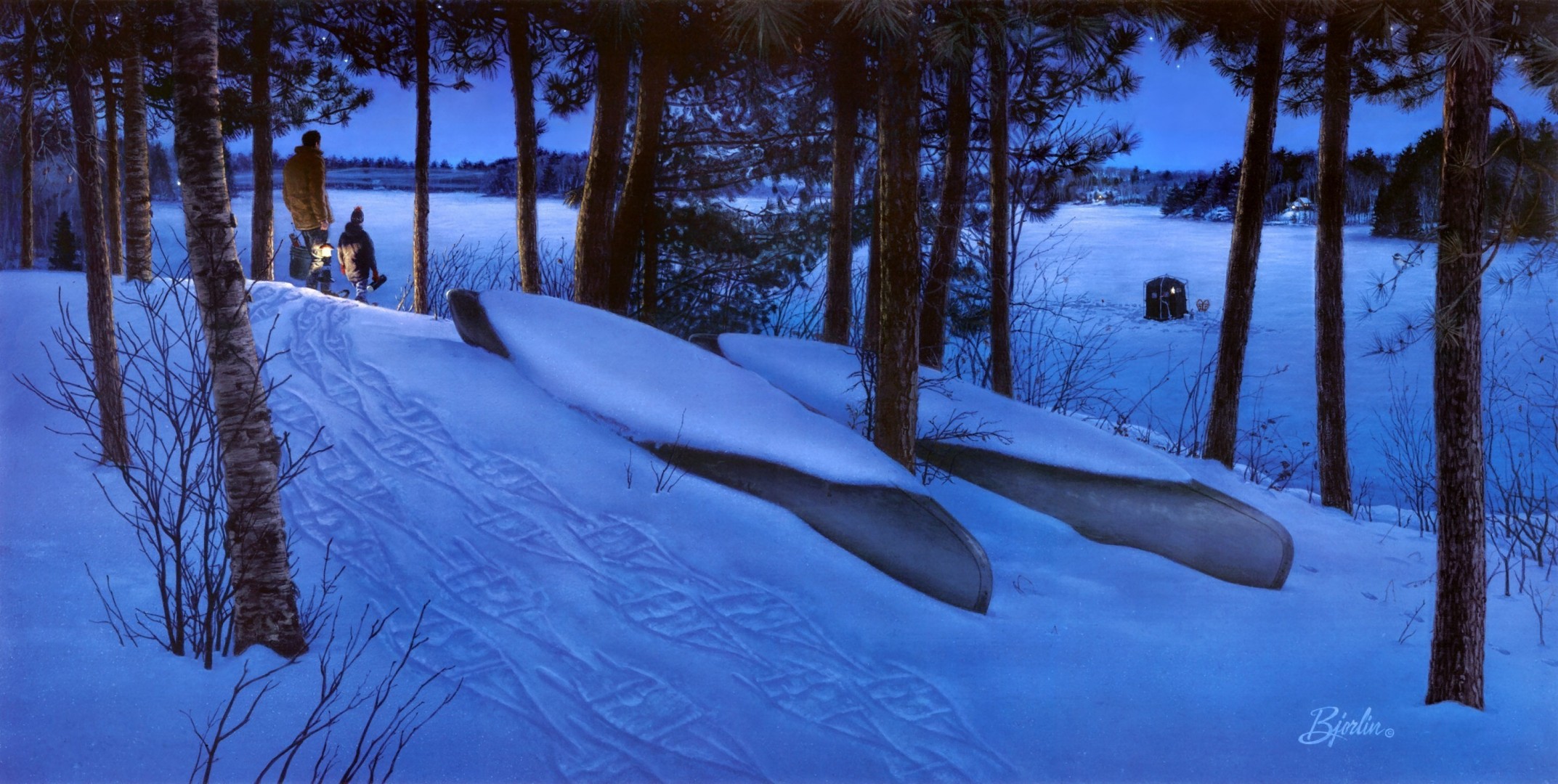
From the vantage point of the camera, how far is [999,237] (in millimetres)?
9180

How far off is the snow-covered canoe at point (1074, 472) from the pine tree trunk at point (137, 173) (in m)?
5.73

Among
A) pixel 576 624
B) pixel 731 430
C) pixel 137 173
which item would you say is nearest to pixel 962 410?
pixel 731 430

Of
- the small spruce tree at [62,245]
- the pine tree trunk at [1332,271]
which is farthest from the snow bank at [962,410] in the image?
the small spruce tree at [62,245]

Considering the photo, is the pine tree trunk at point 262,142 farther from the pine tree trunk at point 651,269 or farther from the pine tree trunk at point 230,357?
the pine tree trunk at point 230,357

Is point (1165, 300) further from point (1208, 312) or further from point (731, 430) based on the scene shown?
point (731, 430)

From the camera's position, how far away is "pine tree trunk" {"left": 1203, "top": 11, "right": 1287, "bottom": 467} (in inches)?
322

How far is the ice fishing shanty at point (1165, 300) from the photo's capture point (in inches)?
803

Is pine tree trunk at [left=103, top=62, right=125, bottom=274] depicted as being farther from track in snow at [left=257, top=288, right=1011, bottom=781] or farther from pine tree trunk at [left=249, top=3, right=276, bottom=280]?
Answer: track in snow at [left=257, top=288, right=1011, bottom=781]

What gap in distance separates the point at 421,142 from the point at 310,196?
142cm

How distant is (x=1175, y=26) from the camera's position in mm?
6359

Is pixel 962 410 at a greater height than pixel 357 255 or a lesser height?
lesser

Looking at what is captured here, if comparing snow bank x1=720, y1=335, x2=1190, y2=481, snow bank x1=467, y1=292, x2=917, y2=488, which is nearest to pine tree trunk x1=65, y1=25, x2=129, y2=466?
snow bank x1=467, y1=292, x2=917, y2=488

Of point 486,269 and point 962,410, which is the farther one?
point 486,269
